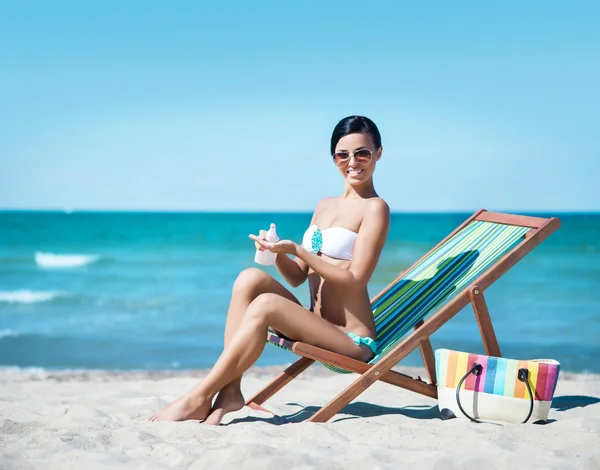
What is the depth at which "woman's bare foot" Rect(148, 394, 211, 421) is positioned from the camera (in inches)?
155

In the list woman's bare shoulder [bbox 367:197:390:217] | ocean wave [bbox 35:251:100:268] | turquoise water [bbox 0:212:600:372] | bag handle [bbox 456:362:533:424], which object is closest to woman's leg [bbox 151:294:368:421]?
woman's bare shoulder [bbox 367:197:390:217]

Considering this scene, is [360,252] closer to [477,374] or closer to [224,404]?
[477,374]

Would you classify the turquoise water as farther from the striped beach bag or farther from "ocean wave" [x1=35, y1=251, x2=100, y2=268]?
the striped beach bag

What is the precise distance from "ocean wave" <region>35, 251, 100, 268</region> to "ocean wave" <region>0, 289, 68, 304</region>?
8047 millimetres

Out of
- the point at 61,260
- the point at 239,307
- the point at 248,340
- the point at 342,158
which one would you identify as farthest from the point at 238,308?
the point at 61,260

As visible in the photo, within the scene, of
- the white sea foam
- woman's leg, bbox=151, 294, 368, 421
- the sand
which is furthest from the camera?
the white sea foam

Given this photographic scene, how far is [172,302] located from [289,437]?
10.6m

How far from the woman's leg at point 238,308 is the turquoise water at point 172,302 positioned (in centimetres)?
357

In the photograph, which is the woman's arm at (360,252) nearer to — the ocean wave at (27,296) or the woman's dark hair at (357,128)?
the woman's dark hair at (357,128)

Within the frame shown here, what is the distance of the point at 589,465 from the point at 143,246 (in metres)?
28.9

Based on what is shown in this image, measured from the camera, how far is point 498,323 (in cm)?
1144

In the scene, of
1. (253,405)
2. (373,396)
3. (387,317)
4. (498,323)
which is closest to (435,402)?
(373,396)

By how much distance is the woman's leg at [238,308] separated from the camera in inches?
159

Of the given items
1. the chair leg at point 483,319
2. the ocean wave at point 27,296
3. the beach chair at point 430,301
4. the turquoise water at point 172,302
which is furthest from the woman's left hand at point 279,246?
the ocean wave at point 27,296
